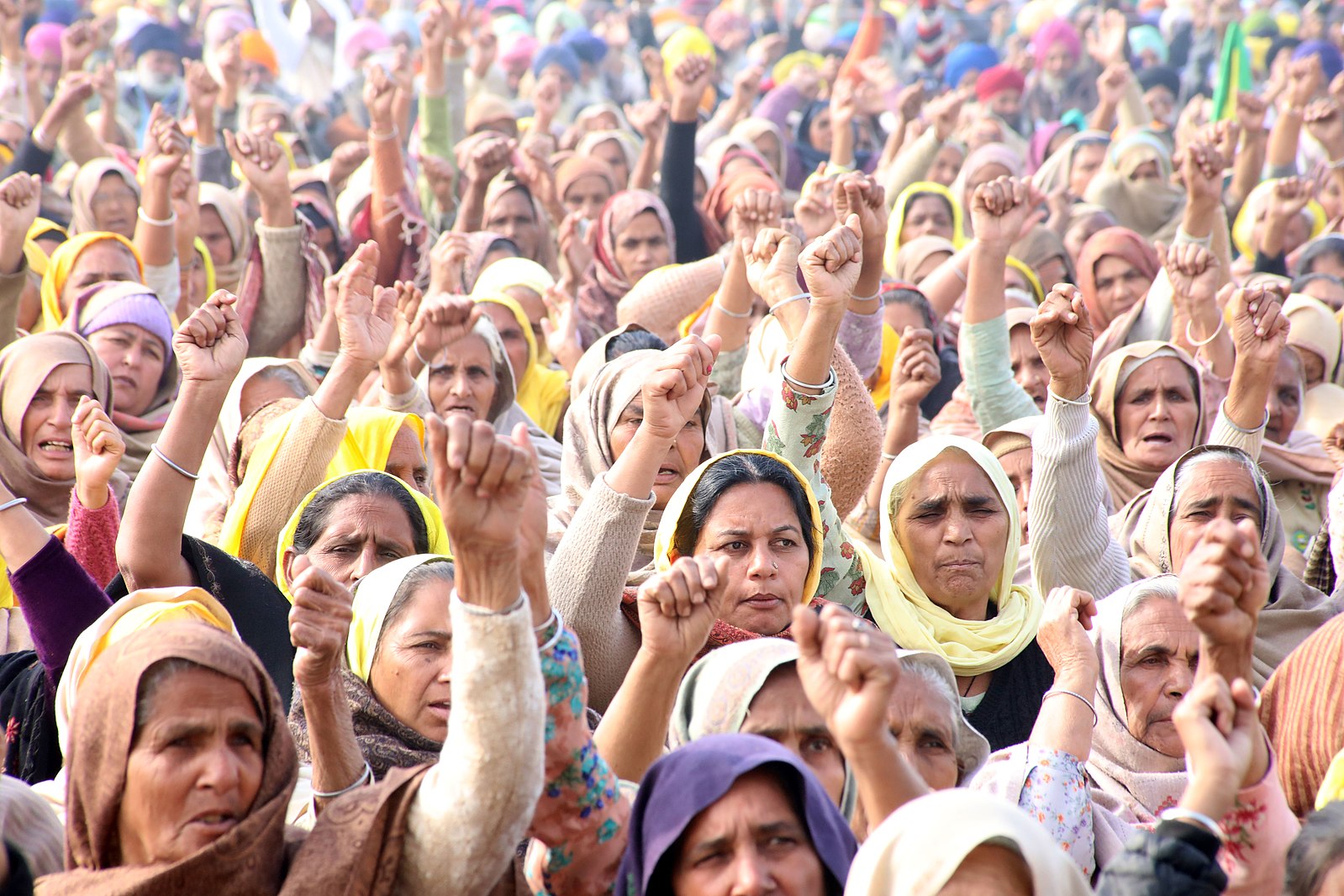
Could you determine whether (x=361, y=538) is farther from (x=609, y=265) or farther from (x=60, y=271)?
(x=609, y=265)

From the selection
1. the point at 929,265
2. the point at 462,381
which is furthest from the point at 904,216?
the point at 462,381

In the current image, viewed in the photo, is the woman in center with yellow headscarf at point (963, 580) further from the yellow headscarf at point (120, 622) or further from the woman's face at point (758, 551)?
the yellow headscarf at point (120, 622)

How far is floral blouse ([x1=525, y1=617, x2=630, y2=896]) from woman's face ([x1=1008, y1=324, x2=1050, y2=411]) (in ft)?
10.3

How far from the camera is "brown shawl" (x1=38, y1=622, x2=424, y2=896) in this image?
6.34 ft

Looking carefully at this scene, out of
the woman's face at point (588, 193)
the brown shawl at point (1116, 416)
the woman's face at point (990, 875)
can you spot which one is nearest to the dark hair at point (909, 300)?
the brown shawl at point (1116, 416)

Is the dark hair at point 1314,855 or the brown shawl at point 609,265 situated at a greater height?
the brown shawl at point 609,265

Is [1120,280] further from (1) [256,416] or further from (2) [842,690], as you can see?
(2) [842,690]

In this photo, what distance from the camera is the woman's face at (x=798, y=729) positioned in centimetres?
249

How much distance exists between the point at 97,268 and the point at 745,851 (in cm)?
407

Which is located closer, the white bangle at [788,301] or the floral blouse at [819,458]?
the floral blouse at [819,458]

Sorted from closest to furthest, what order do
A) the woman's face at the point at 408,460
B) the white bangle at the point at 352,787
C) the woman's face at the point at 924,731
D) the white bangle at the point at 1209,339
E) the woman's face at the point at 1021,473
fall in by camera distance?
1. the white bangle at the point at 352,787
2. the woman's face at the point at 924,731
3. the woman's face at the point at 408,460
4. the woman's face at the point at 1021,473
5. the white bangle at the point at 1209,339

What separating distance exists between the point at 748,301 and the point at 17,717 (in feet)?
8.45

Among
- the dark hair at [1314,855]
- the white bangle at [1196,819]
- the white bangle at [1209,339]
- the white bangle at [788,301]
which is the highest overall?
the white bangle at [788,301]

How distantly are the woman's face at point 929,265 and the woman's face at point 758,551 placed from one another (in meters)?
3.37
